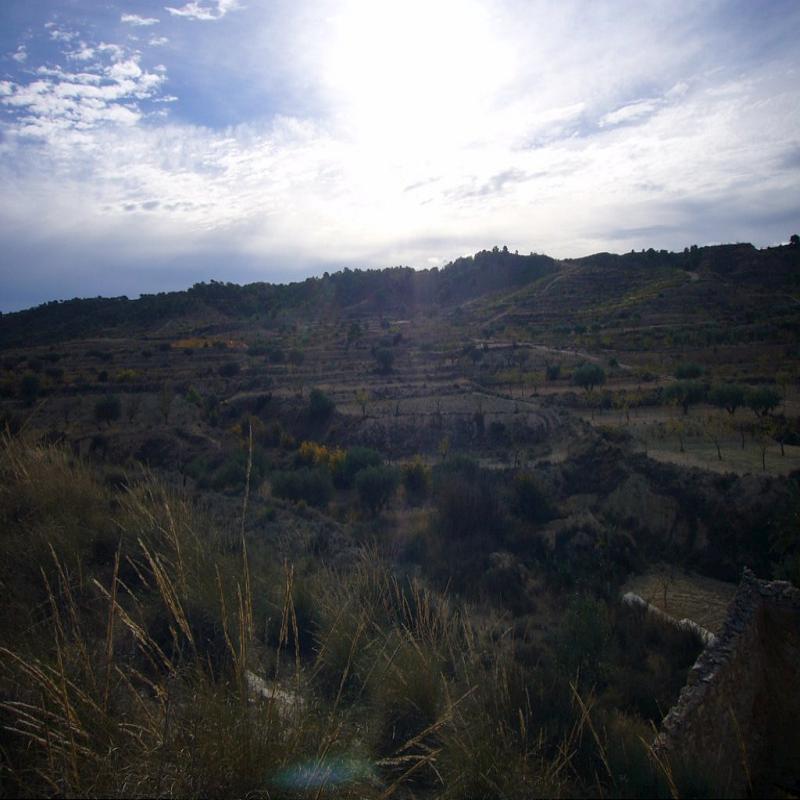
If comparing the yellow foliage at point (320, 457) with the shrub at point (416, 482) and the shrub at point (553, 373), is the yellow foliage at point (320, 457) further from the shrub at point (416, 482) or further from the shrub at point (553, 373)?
the shrub at point (553, 373)

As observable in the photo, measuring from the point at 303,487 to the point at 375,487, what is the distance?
260cm

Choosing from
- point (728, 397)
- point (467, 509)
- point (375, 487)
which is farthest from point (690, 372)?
point (375, 487)

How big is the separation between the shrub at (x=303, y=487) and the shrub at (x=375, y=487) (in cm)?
122

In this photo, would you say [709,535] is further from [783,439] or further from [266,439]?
[266,439]

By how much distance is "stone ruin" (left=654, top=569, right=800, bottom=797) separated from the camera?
492cm

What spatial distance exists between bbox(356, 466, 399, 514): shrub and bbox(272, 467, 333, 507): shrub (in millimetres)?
1223

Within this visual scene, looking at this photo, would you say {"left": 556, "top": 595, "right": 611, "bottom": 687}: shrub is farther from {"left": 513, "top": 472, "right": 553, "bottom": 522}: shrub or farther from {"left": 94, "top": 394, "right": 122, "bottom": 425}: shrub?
{"left": 94, "top": 394, "right": 122, "bottom": 425}: shrub

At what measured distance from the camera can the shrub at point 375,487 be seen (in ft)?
70.5

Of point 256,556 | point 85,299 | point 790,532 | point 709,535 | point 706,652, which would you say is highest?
point 85,299

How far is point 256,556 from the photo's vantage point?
8.19 m

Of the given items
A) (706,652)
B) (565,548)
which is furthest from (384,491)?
(706,652)

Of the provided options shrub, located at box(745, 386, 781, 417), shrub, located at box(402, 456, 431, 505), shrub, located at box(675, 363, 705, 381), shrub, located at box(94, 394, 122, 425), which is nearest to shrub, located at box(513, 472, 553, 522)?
shrub, located at box(402, 456, 431, 505)

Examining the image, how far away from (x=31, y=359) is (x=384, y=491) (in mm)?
37281

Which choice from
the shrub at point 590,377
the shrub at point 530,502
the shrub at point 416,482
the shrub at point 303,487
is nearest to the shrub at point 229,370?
the shrub at point 303,487
